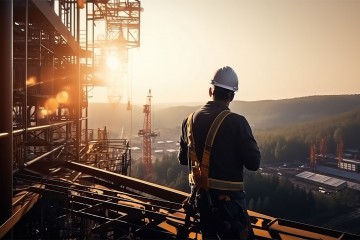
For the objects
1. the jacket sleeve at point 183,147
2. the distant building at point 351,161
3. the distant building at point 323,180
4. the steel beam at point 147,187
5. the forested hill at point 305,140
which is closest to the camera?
the jacket sleeve at point 183,147

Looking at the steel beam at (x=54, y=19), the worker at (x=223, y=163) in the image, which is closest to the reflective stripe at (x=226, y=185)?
the worker at (x=223, y=163)

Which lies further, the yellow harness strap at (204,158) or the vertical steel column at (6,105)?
the yellow harness strap at (204,158)

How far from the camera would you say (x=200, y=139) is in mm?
3904

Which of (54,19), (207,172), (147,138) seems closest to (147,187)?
(207,172)

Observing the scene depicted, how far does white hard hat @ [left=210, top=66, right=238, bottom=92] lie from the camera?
3.87 meters

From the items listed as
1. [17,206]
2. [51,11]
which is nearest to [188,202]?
[17,206]

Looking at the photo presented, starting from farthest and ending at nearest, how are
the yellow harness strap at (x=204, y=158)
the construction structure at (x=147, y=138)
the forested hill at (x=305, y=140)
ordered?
the forested hill at (x=305, y=140), the construction structure at (x=147, y=138), the yellow harness strap at (x=204, y=158)

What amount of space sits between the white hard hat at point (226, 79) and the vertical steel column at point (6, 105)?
2.29m

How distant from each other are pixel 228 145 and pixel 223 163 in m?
0.22

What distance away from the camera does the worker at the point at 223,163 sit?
3.62 metres

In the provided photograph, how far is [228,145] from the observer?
3672mm

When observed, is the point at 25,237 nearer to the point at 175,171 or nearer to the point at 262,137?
the point at 175,171

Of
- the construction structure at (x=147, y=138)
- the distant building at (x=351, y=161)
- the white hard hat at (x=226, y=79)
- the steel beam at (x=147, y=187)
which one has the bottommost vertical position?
the distant building at (x=351, y=161)

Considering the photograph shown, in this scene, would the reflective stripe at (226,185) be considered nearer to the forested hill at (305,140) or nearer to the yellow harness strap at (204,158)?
the yellow harness strap at (204,158)
